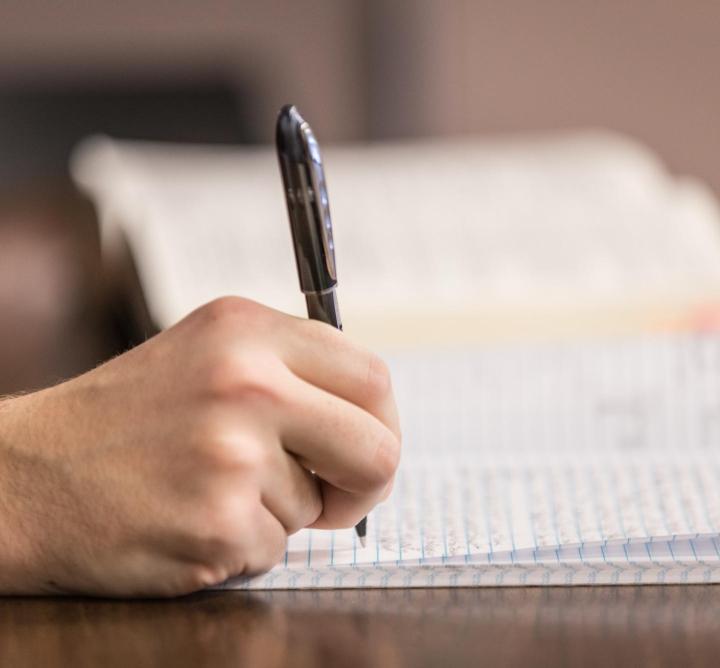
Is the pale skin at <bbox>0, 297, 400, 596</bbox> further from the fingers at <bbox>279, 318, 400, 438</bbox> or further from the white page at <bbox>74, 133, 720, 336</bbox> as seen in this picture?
the white page at <bbox>74, 133, 720, 336</bbox>

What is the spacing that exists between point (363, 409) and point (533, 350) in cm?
34

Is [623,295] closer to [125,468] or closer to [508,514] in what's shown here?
[508,514]

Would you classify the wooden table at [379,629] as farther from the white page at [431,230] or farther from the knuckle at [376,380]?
the white page at [431,230]

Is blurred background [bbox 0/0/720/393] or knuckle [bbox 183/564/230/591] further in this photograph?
blurred background [bbox 0/0/720/393]

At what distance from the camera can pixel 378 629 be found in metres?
0.40

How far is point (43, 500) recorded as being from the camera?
44cm

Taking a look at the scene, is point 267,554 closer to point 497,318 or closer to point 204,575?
point 204,575

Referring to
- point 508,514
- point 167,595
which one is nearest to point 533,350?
point 508,514

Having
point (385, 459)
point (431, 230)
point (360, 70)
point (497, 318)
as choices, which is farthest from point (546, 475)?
point (360, 70)

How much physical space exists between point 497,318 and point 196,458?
489 mm

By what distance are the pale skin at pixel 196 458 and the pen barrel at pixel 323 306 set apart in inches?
0.9

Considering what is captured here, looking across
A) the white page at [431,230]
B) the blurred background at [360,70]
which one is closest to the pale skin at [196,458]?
the white page at [431,230]

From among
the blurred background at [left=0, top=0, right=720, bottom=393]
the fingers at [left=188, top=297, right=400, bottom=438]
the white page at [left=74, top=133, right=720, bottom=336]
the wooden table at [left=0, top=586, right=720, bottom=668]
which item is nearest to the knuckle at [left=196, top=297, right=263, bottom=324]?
the fingers at [left=188, top=297, right=400, bottom=438]

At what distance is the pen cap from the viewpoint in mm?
438
